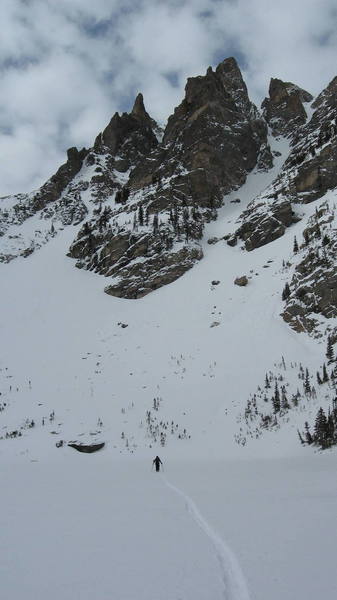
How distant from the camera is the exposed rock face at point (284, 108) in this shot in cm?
7569

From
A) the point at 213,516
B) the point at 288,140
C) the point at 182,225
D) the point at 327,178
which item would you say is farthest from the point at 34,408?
the point at 288,140

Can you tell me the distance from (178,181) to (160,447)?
44.0m

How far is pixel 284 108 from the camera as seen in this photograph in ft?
257

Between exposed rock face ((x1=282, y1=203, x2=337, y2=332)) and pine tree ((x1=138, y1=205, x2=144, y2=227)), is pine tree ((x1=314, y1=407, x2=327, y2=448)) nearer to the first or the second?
exposed rock face ((x1=282, y1=203, x2=337, y2=332))

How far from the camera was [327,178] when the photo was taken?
42125 mm

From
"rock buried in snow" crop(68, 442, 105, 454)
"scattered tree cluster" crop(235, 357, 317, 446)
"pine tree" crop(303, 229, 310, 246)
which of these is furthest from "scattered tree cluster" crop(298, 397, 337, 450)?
"pine tree" crop(303, 229, 310, 246)

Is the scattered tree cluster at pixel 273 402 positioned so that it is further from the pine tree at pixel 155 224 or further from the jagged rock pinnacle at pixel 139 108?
the jagged rock pinnacle at pixel 139 108

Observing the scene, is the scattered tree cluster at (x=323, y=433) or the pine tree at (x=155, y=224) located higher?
the pine tree at (x=155, y=224)

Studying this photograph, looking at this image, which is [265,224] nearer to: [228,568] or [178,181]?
[178,181]

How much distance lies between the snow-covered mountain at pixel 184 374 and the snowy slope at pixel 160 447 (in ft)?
0.22

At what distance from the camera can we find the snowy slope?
16.6ft

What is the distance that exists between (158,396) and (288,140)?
6525 cm

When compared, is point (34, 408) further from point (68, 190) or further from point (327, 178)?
point (68, 190)

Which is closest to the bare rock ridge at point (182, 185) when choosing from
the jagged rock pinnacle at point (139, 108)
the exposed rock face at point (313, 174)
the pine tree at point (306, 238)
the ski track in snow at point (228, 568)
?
the jagged rock pinnacle at point (139, 108)
